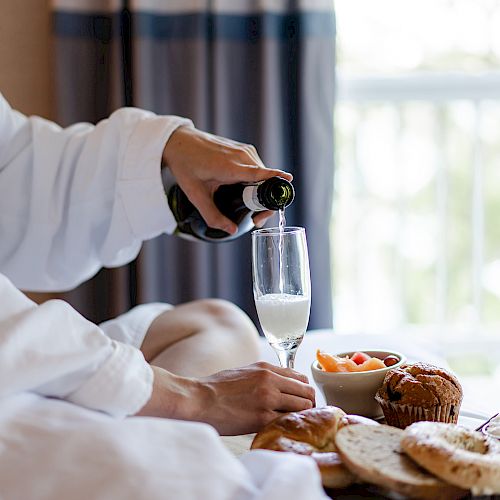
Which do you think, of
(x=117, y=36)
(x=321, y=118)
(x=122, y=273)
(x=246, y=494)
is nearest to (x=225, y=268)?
(x=122, y=273)

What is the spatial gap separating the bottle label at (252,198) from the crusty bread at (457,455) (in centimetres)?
48

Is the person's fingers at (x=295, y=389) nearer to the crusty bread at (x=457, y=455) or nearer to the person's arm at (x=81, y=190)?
the crusty bread at (x=457, y=455)

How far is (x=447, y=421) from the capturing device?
108 centimetres

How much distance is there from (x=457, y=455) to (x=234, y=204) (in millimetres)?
717

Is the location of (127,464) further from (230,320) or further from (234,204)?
(230,320)

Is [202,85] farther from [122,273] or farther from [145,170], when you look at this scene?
[145,170]

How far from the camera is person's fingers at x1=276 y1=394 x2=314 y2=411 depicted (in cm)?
102

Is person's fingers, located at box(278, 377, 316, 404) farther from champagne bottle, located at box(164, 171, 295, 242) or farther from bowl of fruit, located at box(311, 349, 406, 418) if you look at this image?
champagne bottle, located at box(164, 171, 295, 242)

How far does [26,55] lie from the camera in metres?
2.57

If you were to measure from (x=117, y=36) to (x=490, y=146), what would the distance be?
1.32 metres

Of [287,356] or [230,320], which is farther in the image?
[230,320]

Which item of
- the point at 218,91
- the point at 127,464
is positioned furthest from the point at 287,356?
the point at 218,91

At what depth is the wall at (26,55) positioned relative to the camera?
8.38ft

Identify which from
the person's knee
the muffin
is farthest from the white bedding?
the person's knee
